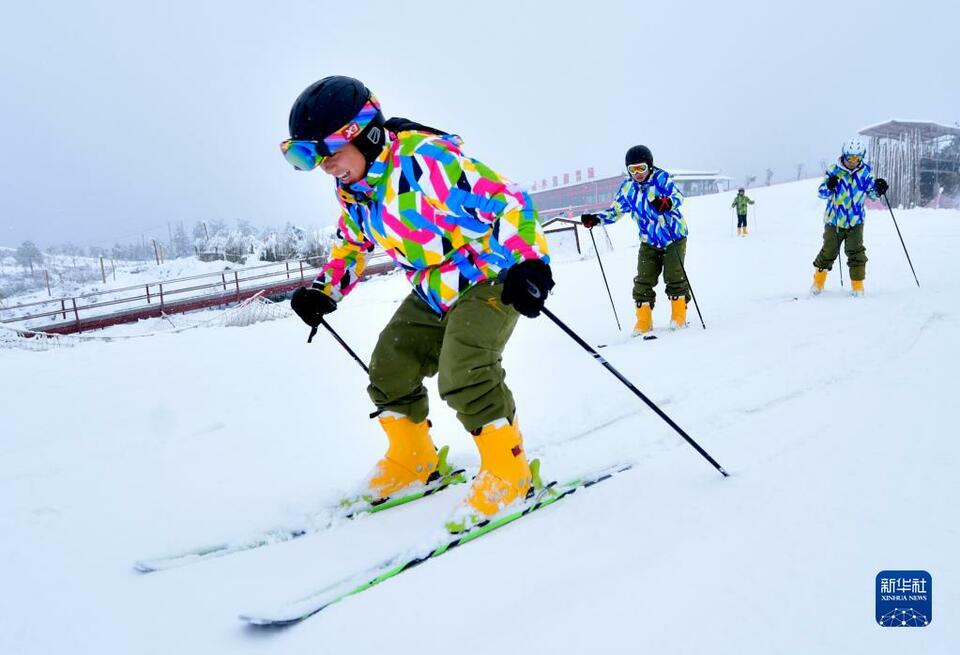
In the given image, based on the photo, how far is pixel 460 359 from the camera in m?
1.96

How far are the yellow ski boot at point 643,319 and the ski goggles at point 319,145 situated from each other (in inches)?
169

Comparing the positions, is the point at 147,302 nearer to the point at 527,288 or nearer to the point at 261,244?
the point at 261,244

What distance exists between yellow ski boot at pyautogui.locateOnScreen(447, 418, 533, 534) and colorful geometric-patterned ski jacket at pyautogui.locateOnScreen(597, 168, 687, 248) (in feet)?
12.9

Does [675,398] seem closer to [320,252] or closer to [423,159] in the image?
[423,159]

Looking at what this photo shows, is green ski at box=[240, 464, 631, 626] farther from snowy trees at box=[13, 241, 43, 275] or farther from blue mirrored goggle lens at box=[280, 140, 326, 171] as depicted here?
snowy trees at box=[13, 241, 43, 275]

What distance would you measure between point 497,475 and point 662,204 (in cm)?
425

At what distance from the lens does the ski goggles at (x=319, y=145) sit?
6.10ft

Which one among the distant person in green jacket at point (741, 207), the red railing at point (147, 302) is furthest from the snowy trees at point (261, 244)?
the distant person in green jacket at point (741, 207)

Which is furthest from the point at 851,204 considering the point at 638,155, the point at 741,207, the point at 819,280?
the point at 741,207

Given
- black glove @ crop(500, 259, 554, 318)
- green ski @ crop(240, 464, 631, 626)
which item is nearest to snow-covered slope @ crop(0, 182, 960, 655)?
green ski @ crop(240, 464, 631, 626)

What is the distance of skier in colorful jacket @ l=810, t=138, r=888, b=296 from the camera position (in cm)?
647

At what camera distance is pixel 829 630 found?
1182mm

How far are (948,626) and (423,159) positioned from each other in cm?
196

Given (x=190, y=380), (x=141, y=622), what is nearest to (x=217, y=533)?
(x=141, y=622)
